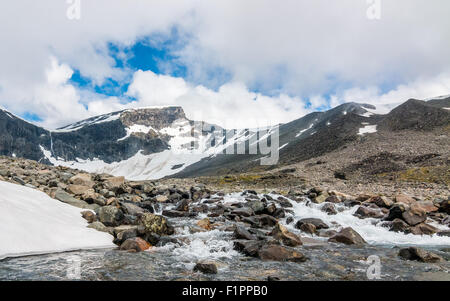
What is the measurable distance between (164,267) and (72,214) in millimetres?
7025

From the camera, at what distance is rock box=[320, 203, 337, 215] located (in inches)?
812

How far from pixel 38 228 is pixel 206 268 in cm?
660

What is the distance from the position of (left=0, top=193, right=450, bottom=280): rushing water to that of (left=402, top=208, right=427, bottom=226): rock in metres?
2.78

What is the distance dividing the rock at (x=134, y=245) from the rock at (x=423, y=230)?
14.6m

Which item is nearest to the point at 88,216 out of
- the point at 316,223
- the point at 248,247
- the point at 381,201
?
the point at 248,247

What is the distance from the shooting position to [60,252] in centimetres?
980

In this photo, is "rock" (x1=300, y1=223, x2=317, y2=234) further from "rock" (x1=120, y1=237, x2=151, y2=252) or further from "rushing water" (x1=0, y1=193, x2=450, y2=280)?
"rock" (x1=120, y1=237, x2=151, y2=252)

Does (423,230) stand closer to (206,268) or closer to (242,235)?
(242,235)

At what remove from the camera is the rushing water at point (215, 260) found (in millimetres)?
8164

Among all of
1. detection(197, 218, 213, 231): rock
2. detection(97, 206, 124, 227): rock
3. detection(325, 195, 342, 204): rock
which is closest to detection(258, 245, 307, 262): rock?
detection(197, 218, 213, 231): rock

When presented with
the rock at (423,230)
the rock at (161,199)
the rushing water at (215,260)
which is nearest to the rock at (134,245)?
the rushing water at (215,260)

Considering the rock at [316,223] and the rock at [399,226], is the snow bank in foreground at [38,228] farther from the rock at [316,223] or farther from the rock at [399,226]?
the rock at [399,226]

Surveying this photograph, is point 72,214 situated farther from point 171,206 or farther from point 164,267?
point 171,206
